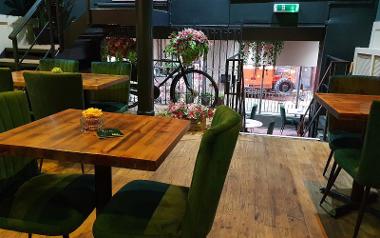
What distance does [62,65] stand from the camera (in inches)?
167

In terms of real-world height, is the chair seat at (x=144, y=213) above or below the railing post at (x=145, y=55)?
below

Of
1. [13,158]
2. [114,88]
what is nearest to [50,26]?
[114,88]

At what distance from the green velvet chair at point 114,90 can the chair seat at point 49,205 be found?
7.29 feet

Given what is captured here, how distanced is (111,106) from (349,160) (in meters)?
2.62

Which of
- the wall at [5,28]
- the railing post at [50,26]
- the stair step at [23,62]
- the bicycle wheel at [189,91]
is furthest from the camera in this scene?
the wall at [5,28]

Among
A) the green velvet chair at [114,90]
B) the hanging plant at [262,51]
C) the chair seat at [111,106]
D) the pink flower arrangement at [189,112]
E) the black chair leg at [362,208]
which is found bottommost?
the black chair leg at [362,208]

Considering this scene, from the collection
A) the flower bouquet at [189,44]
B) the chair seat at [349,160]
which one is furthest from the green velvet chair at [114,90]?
the chair seat at [349,160]

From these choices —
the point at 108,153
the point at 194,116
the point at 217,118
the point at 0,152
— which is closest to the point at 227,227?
the point at 217,118

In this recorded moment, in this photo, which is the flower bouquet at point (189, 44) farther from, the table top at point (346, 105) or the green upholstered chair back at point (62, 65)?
the table top at point (346, 105)

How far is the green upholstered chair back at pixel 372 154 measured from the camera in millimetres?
1847

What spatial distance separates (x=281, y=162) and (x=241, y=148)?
21.8 inches

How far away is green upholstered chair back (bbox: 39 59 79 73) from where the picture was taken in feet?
13.8

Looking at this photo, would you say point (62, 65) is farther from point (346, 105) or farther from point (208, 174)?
point (208, 174)

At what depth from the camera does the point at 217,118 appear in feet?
5.20
